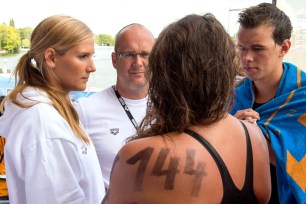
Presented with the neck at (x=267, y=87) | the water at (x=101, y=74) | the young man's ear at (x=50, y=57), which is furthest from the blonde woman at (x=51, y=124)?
the water at (x=101, y=74)

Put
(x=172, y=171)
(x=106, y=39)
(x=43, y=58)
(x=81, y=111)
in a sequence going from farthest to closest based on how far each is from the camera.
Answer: (x=106, y=39)
(x=81, y=111)
(x=43, y=58)
(x=172, y=171)

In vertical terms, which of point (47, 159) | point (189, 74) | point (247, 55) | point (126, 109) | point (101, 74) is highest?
point (189, 74)

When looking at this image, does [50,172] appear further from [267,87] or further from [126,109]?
[267,87]

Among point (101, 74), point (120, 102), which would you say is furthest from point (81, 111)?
point (101, 74)

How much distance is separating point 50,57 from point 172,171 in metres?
0.78

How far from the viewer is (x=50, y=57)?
49.9 inches

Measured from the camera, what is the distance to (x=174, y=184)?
757 mm

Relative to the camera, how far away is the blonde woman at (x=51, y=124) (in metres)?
1.07

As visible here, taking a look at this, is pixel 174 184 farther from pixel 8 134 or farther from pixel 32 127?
pixel 8 134

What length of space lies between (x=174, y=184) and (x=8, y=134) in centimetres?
71

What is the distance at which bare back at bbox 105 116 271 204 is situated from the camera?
758 mm

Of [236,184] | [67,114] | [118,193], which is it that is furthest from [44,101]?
[236,184]

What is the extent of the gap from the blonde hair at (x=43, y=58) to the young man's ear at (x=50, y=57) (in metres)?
0.01

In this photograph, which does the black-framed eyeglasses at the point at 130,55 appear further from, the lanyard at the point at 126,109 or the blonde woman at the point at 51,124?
the blonde woman at the point at 51,124
